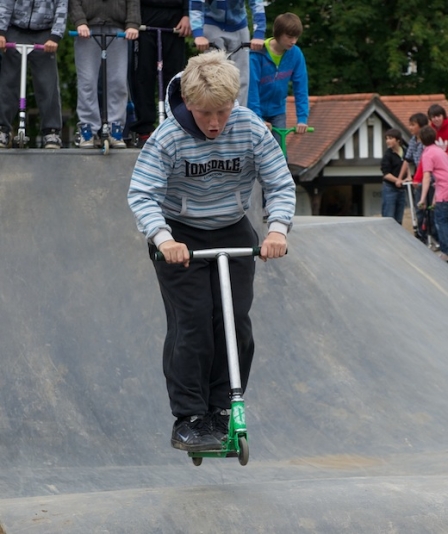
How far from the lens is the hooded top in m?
4.80

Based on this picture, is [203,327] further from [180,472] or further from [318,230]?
[318,230]

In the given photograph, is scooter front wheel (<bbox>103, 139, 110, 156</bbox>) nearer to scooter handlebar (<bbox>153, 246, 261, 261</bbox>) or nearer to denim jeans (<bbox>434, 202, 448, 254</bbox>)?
scooter handlebar (<bbox>153, 246, 261, 261</bbox>)

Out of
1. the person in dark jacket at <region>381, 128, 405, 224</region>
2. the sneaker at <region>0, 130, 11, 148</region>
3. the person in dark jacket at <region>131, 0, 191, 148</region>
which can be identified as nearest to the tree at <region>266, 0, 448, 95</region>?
the person in dark jacket at <region>381, 128, 405, 224</region>

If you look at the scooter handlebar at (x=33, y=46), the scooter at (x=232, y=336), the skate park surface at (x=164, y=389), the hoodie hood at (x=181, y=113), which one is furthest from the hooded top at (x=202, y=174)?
the scooter handlebar at (x=33, y=46)

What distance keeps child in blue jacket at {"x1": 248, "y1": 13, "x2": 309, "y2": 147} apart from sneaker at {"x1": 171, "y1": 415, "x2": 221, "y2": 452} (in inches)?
190

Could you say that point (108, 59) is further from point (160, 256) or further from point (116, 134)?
point (160, 256)

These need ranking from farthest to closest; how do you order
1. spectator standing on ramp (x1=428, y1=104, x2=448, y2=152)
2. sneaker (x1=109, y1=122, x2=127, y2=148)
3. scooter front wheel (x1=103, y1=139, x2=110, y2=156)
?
spectator standing on ramp (x1=428, y1=104, x2=448, y2=152), sneaker (x1=109, y1=122, x2=127, y2=148), scooter front wheel (x1=103, y1=139, x2=110, y2=156)

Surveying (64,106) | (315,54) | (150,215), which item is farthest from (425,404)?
(315,54)

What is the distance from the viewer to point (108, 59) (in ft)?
29.2

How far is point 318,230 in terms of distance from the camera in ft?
31.9

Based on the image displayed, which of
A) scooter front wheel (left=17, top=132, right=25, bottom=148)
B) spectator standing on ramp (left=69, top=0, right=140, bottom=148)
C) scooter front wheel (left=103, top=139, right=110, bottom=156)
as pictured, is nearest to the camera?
scooter front wheel (left=103, top=139, right=110, bottom=156)

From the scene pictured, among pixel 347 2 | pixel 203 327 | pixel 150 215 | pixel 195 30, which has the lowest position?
pixel 203 327

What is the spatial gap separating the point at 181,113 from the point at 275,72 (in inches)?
190

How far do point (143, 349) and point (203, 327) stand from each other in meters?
2.16
